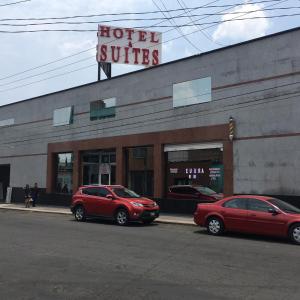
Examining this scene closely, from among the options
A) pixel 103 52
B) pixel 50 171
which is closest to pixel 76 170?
pixel 50 171

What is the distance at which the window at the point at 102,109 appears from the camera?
2816 cm

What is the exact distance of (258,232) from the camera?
49.7 feet

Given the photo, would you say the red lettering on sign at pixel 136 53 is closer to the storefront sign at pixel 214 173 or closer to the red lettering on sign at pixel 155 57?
the red lettering on sign at pixel 155 57

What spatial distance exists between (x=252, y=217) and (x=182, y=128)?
372 inches

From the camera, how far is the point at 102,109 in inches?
1139

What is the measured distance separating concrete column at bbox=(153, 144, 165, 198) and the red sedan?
8302 mm

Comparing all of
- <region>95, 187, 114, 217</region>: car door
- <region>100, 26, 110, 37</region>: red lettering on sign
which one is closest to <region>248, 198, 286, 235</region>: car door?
<region>95, 187, 114, 217</region>: car door

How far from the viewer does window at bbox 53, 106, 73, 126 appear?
31016 millimetres

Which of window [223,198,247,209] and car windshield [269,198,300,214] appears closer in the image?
car windshield [269,198,300,214]

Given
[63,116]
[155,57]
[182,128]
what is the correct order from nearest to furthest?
[182,128] < [63,116] < [155,57]

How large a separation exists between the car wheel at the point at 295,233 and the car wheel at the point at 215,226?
7.71 feet

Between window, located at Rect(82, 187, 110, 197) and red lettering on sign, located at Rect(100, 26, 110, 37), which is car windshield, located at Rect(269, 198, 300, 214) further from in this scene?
red lettering on sign, located at Rect(100, 26, 110, 37)

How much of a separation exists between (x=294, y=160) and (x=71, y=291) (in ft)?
45.6

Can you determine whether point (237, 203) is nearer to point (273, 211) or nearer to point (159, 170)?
point (273, 211)
